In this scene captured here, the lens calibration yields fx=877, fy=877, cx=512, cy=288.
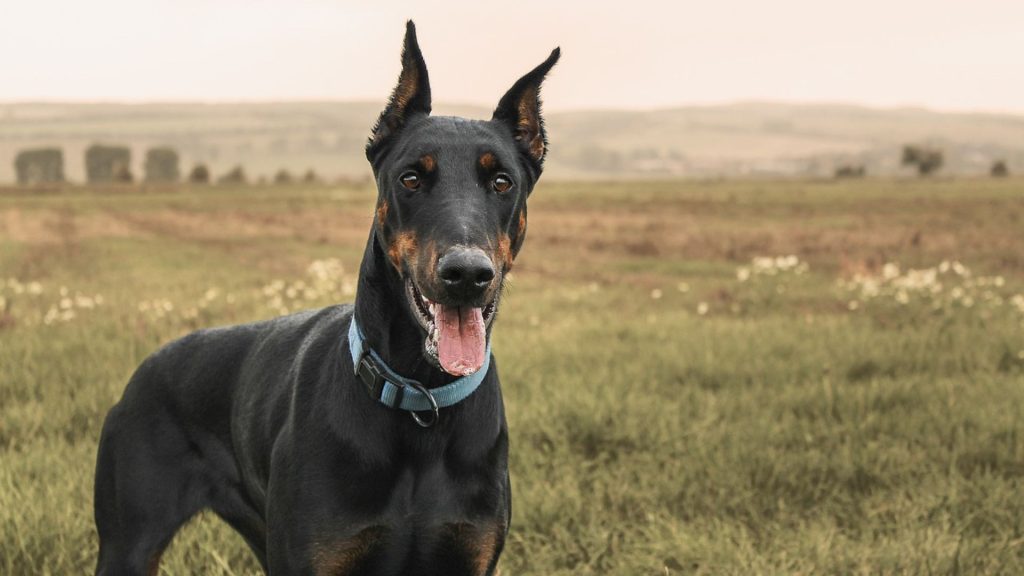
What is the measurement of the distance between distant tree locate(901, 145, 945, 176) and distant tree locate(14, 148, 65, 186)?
9612cm

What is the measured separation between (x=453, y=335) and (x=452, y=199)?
0.45 m

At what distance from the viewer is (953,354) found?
7.77m

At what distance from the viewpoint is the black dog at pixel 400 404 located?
2783mm

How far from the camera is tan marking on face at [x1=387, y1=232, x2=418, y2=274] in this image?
2785mm

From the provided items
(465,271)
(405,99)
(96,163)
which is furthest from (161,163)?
(465,271)

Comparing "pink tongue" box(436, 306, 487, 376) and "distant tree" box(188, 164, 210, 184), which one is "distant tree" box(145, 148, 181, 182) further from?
"pink tongue" box(436, 306, 487, 376)

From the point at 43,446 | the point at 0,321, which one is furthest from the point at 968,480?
the point at 0,321

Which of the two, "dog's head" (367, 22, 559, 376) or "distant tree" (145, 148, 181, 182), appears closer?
"dog's head" (367, 22, 559, 376)

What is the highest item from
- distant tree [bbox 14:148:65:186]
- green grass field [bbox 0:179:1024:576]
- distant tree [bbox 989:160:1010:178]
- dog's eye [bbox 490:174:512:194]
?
dog's eye [bbox 490:174:512:194]

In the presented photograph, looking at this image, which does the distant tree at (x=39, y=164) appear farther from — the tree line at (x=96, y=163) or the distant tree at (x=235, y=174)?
the distant tree at (x=235, y=174)

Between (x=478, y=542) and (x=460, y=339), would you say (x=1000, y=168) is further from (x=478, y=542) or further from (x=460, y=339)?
(x=460, y=339)

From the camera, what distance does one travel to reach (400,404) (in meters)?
2.88

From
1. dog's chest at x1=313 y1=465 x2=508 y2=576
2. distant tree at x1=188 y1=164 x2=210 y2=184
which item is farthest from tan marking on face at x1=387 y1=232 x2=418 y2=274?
distant tree at x1=188 y1=164 x2=210 y2=184

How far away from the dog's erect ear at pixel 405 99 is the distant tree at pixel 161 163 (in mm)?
Answer: 113251
